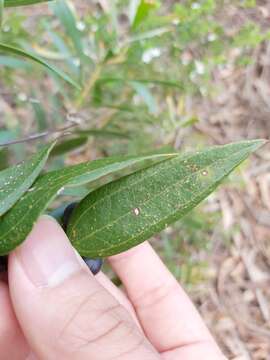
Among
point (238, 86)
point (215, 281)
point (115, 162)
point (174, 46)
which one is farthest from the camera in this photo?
point (238, 86)

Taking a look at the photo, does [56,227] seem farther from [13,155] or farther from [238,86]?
[238,86]

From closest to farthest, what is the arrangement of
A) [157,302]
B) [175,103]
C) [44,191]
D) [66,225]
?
[44,191], [66,225], [157,302], [175,103]

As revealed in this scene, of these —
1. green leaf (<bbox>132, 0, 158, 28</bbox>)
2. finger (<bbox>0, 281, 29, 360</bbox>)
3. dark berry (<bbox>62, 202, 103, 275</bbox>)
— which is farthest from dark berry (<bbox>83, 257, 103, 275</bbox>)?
green leaf (<bbox>132, 0, 158, 28</bbox>)

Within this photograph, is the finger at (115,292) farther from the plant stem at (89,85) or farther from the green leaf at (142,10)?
the green leaf at (142,10)

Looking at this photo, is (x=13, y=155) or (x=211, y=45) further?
(x=211, y=45)

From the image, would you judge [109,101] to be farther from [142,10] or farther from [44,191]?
[44,191]

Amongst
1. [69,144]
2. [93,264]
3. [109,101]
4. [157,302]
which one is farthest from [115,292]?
[109,101]

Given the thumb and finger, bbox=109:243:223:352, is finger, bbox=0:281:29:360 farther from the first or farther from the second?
finger, bbox=109:243:223:352

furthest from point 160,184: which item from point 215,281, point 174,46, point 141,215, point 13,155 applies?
point 215,281
